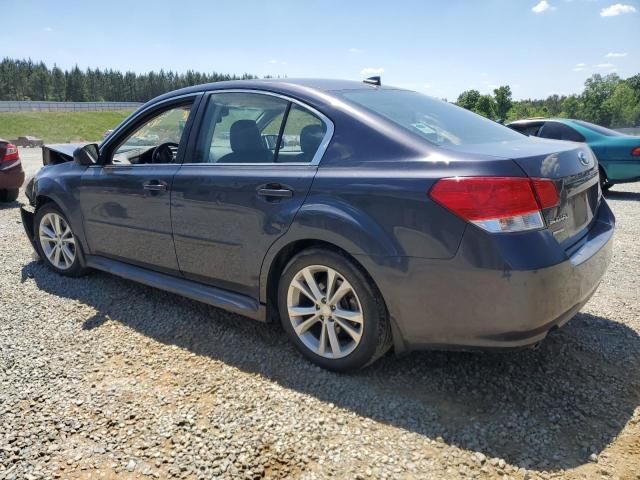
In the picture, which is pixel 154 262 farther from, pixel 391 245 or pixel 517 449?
pixel 517 449

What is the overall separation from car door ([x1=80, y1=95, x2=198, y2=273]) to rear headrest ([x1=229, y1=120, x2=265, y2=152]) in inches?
17.7

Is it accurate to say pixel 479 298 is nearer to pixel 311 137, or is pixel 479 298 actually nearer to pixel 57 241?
pixel 311 137

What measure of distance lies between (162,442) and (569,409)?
6.63 feet

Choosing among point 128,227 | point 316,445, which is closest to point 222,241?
point 128,227

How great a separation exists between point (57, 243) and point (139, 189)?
152cm

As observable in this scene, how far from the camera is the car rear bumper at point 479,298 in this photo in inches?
90.2

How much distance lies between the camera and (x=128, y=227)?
3906mm

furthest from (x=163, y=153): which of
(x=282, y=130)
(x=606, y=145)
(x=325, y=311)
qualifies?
(x=606, y=145)

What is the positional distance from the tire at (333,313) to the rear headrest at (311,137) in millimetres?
603

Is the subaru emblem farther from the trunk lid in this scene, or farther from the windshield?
the windshield

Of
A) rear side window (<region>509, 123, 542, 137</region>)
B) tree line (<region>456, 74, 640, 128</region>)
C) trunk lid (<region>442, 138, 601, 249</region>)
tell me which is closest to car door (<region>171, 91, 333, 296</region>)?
trunk lid (<region>442, 138, 601, 249</region>)

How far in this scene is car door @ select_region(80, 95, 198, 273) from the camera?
3.62m

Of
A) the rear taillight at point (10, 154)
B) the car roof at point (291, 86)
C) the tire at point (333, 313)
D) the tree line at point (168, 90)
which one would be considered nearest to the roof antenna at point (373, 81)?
the car roof at point (291, 86)

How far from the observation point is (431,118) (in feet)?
10.1
